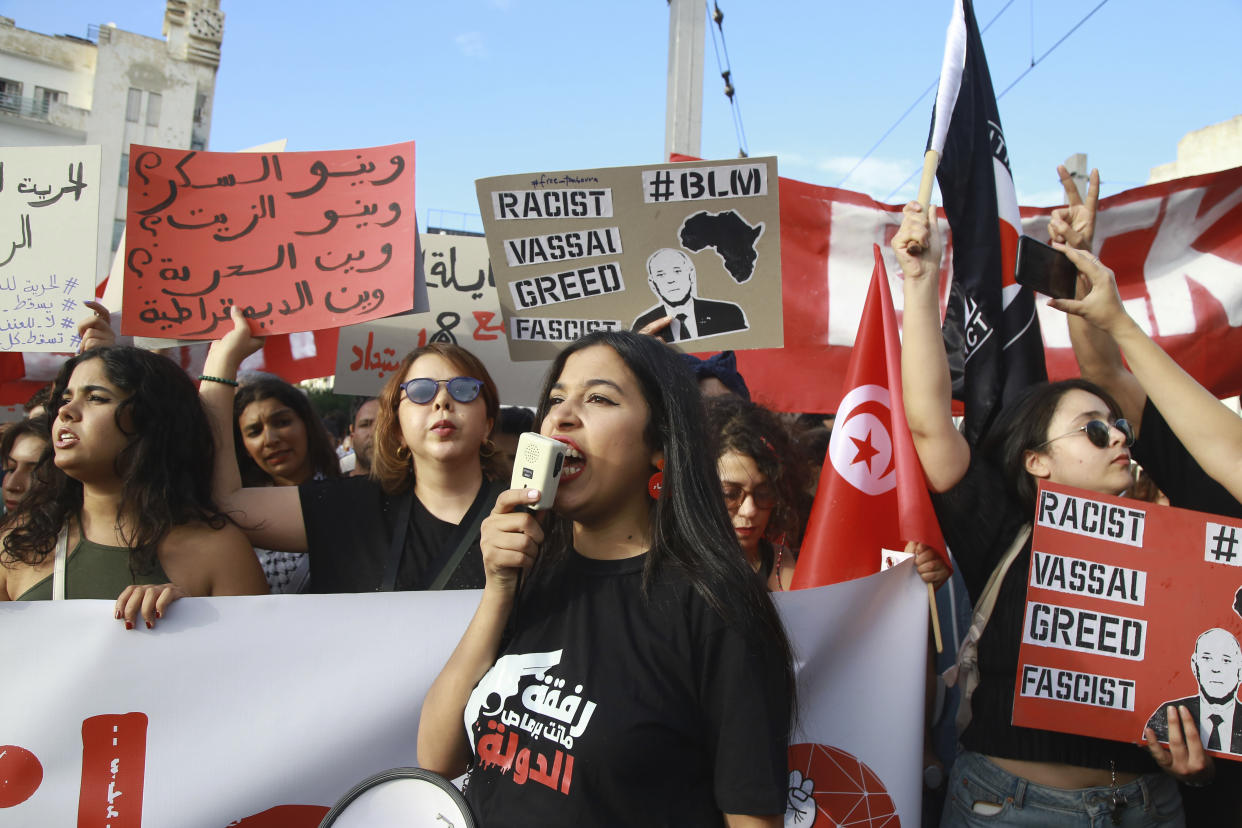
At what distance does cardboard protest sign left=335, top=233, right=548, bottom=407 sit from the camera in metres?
4.56

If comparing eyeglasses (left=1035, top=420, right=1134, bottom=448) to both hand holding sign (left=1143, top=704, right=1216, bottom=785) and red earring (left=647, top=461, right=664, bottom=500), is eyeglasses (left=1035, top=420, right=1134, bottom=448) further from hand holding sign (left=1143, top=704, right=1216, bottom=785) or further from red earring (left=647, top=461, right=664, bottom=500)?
red earring (left=647, top=461, right=664, bottom=500)

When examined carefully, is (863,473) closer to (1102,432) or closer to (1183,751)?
(1102,432)

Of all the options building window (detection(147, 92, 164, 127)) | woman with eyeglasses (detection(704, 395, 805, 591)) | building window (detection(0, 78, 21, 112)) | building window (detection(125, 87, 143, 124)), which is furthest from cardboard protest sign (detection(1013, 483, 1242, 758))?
building window (detection(147, 92, 164, 127))

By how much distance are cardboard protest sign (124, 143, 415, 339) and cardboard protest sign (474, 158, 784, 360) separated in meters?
0.39

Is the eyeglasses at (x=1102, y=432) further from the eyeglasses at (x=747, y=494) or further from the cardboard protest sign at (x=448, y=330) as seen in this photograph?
the cardboard protest sign at (x=448, y=330)

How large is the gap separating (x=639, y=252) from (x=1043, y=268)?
149 cm

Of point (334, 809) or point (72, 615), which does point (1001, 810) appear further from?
point (72, 615)

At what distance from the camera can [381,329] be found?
15.3 feet

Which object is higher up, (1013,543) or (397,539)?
(1013,543)

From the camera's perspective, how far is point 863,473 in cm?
277

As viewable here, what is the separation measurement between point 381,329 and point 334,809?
3.47m

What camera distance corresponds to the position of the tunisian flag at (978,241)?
3031 mm

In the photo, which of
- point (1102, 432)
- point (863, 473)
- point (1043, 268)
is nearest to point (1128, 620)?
point (1102, 432)

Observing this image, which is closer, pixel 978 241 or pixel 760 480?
pixel 760 480
